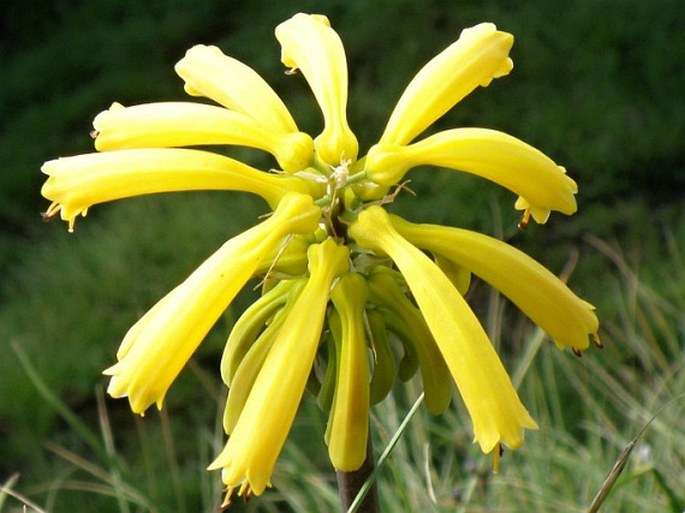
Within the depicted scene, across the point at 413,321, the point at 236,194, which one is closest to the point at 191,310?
the point at 413,321

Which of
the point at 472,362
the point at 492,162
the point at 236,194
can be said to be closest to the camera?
the point at 472,362

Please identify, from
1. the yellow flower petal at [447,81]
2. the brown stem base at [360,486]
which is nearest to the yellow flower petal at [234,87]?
the yellow flower petal at [447,81]

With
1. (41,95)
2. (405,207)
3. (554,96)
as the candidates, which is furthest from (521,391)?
(41,95)

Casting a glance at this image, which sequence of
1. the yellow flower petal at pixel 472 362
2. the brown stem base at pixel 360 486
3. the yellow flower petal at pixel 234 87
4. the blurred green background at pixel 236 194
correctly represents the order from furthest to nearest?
1. the blurred green background at pixel 236 194
2. the yellow flower petal at pixel 234 87
3. the brown stem base at pixel 360 486
4. the yellow flower petal at pixel 472 362

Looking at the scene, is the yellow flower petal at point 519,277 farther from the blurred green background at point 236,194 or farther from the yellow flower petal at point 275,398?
the blurred green background at point 236,194

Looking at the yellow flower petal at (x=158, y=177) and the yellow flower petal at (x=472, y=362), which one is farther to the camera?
the yellow flower petal at (x=158, y=177)

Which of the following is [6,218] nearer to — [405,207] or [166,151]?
[405,207]

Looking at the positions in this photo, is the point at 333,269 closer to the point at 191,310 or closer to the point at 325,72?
the point at 191,310
